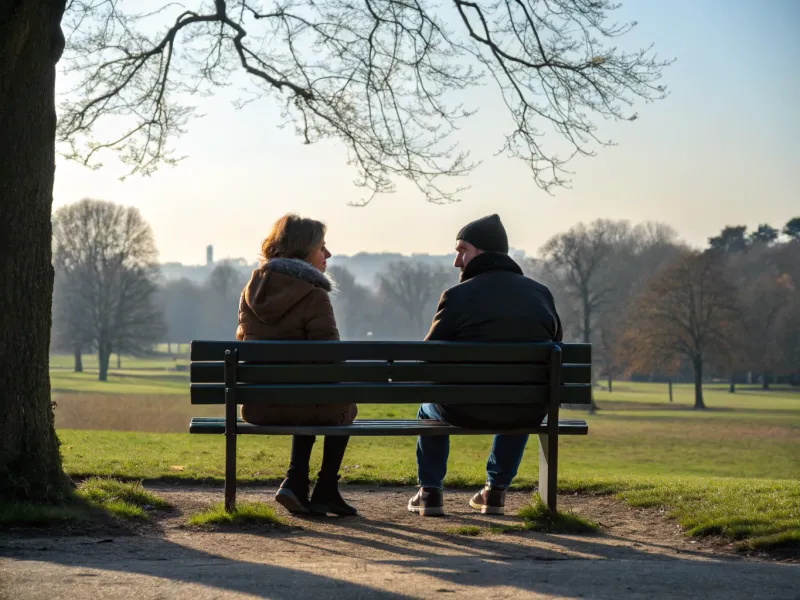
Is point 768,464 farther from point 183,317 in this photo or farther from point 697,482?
point 183,317

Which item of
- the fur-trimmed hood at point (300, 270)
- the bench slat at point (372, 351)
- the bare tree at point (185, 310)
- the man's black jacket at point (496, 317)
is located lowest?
the bench slat at point (372, 351)

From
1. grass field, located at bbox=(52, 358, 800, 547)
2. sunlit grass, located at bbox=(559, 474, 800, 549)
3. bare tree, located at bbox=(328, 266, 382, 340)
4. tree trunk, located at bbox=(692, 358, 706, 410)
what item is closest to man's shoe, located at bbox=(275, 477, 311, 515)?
grass field, located at bbox=(52, 358, 800, 547)

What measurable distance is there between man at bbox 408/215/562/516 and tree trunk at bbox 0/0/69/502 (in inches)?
90.3

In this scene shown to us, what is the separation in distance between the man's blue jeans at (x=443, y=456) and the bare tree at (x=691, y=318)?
51095mm

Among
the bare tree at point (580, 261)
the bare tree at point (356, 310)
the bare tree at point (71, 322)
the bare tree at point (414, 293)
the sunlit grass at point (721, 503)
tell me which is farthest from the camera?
A: the bare tree at point (356, 310)

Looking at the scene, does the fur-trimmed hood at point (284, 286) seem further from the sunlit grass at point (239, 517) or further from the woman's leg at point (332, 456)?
the sunlit grass at point (239, 517)

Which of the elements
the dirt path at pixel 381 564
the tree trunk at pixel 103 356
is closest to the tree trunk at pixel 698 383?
the tree trunk at pixel 103 356

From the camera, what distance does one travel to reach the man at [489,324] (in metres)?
5.90

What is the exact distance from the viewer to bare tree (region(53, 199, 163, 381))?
63281mm

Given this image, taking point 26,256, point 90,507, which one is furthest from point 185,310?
point 90,507

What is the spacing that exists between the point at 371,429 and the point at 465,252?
1.30m

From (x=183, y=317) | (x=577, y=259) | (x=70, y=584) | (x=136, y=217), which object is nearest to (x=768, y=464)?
(x=70, y=584)

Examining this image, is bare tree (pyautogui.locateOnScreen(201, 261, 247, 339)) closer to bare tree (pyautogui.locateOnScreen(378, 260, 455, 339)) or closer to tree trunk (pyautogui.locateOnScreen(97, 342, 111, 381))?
bare tree (pyautogui.locateOnScreen(378, 260, 455, 339))

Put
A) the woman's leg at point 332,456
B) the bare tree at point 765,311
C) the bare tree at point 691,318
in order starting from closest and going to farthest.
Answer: the woman's leg at point 332,456 < the bare tree at point 691,318 < the bare tree at point 765,311
